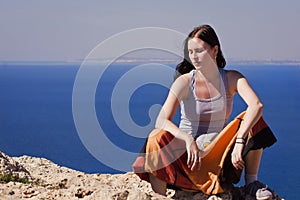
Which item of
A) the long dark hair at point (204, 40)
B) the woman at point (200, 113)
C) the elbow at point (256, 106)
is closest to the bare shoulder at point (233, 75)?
the woman at point (200, 113)

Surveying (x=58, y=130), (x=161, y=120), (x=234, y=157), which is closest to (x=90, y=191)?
(x=161, y=120)

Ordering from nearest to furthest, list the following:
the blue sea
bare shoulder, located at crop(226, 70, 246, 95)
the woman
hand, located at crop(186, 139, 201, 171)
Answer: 1. hand, located at crop(186, 139, 201, 171)
2. the woman
3. bare shoulder, located at crop(226, 70, 246, 95)
4. the blue sea

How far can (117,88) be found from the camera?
4.65 meters

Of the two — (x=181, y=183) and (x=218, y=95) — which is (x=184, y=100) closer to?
(x=218, y=95)

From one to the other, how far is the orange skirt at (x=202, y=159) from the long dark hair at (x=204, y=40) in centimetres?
52

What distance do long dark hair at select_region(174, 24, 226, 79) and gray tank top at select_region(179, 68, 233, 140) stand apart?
12 centimetres

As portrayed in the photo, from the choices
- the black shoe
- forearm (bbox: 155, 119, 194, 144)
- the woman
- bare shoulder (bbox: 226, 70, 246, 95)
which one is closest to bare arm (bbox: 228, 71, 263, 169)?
the woman

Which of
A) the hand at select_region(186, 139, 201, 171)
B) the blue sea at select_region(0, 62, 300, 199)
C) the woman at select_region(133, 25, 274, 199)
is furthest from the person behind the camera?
the blue sea at select_region(0, 62, 300, 199)

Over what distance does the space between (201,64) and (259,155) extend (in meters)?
0.86

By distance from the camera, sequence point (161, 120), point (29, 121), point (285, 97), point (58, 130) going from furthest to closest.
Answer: point (285, 97)
point (29, 121)
point (58, 130)
point (161, 120)

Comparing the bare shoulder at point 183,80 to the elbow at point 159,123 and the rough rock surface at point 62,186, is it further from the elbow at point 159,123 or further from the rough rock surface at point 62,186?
the rough rock surface at point 62,186

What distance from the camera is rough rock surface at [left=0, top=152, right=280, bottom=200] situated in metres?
3.69

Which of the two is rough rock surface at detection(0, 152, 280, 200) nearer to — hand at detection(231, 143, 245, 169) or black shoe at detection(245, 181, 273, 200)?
black shoe at detection(245, 181, 273, 200)

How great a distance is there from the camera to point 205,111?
4551mm
